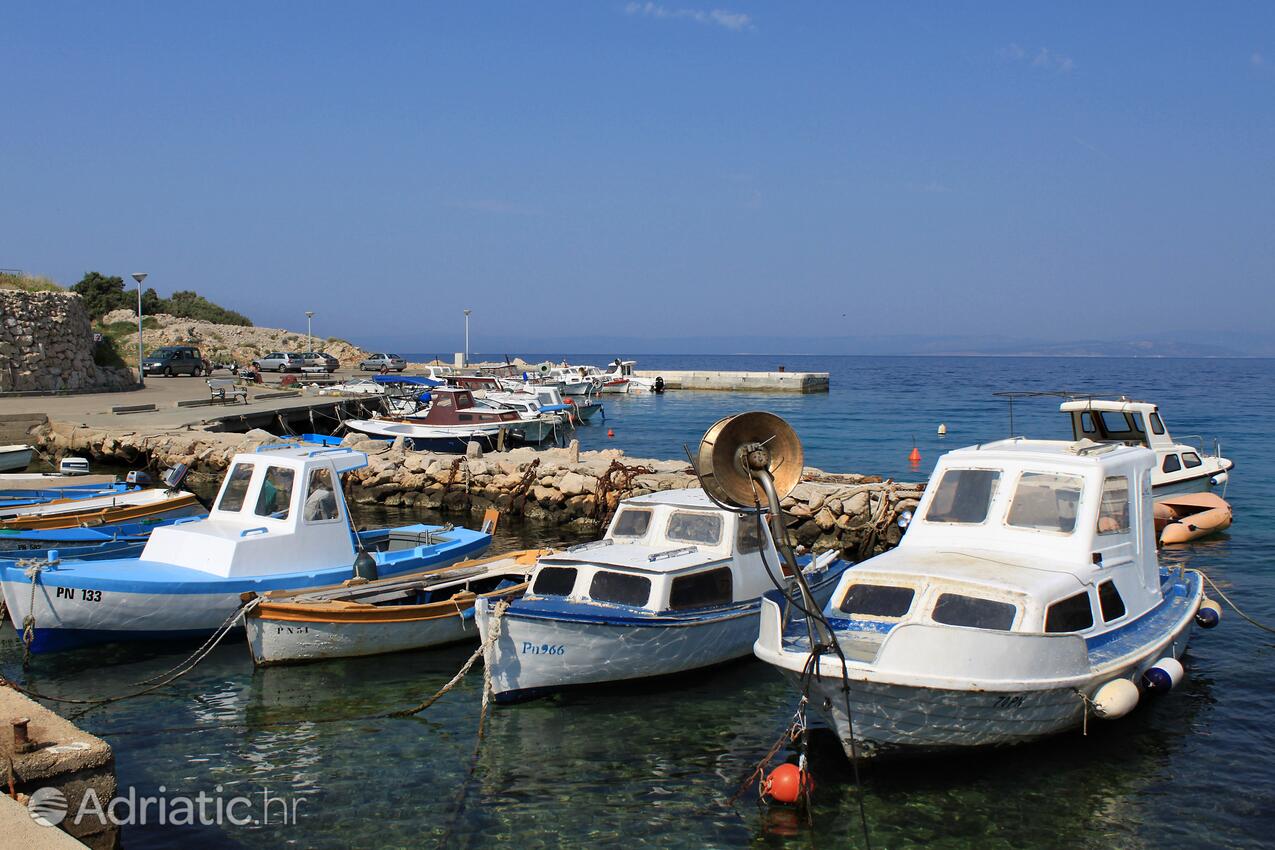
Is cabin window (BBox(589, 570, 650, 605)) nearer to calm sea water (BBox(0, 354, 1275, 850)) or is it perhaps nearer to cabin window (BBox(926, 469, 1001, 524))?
calm sea water (BBox(0, 354, 1275, 850))

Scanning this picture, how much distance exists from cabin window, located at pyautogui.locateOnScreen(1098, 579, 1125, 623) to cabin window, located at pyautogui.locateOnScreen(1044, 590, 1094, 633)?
1.07ft

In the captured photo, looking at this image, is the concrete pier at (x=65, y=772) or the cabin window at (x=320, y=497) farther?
the cabin window at (x=320, y=497)

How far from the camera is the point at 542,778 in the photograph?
31.4 feet

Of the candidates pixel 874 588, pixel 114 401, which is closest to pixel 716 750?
pixel 874 588

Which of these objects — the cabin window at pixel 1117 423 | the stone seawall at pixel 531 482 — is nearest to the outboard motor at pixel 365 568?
the stone seawall at pixel 531 482

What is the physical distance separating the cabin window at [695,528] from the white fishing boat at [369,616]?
211 cm

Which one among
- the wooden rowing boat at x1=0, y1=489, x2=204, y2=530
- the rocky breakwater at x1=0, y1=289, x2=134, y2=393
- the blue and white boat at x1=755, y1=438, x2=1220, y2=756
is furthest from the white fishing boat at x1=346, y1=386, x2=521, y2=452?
the blue and white boat at x1=755, y1=438, x2=1220, y2=756

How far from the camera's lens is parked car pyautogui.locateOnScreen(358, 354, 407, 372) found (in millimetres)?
72250

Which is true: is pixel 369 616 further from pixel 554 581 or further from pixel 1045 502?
pixel 1045 502

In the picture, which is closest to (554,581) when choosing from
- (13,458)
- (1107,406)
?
(1107,406)

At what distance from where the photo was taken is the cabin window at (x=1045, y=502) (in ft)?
35.5

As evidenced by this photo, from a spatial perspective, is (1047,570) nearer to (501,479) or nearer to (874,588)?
(874,588)

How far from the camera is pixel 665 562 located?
1201cm

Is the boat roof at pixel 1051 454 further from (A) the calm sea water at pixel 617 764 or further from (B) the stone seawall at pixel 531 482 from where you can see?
(B) the stone seawall at pixel 531 482
